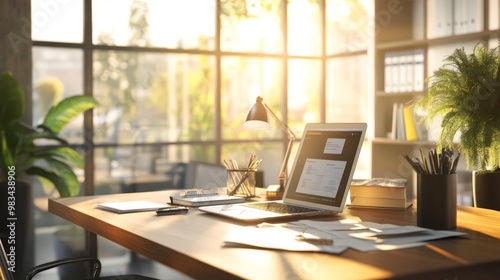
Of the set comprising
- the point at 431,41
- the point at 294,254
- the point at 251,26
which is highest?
the point at 251,26

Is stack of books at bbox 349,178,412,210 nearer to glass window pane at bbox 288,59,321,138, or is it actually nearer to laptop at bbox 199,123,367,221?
laptop at bbox 199,123,367,221

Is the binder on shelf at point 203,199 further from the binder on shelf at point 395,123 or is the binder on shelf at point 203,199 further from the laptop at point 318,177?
the binder on shelf at point 395,123

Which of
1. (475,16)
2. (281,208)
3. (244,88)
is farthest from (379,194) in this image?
(244,88)

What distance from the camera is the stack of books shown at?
100 inches

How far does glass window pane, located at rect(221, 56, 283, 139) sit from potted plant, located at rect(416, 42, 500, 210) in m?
2.96

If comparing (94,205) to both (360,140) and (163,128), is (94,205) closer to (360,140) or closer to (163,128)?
(360,140)

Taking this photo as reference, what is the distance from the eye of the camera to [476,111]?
9.67 feet

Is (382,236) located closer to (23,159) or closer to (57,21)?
(23,159)

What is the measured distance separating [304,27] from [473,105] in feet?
11.2

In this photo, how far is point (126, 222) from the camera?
91.4 inches

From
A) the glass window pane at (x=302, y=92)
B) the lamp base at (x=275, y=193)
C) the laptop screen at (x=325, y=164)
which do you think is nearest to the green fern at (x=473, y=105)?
the laptop screen at (x=325, y=164)

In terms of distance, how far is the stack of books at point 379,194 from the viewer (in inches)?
100

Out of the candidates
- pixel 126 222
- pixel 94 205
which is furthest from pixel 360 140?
pixel 94 205

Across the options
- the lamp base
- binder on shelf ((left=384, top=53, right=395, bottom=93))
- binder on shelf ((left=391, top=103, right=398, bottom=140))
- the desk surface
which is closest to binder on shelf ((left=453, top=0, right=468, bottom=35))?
binder on shelf ((left=384, top=53, right=395, bottom=93))
